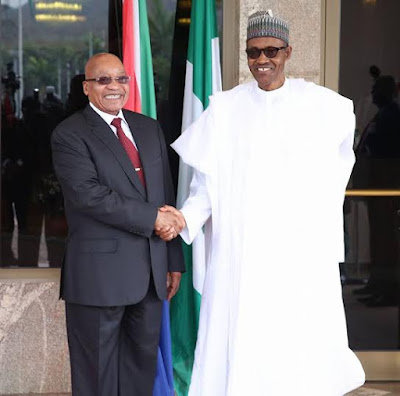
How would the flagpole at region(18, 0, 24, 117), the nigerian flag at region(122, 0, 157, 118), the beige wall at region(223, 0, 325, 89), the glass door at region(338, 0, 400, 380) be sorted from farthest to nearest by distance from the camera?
1. the glass door at region(338, 0, 400, 380)
2. the flagpole at region(18, 0, 24, 117)
3. the beige wall at region(223, 0, 325, 89)
4. the nigerian flag at region(122, 0, 157, 118)

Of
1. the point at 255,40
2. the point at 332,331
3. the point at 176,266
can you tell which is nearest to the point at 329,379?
the point at 332,331

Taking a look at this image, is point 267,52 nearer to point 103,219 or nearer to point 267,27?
point 267,27

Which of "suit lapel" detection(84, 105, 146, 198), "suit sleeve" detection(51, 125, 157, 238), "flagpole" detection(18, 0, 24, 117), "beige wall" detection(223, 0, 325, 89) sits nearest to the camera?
"suit sleeve" detection(51, 125, 157, 238)

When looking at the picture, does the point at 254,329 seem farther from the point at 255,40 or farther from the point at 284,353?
the point at 255,40

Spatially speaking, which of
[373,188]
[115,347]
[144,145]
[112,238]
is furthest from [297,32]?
[115,347]

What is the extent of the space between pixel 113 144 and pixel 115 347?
90cm

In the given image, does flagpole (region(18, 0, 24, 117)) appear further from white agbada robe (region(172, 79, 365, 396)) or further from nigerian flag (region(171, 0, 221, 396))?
white agbada robe (region(172, 79, 365, 396))

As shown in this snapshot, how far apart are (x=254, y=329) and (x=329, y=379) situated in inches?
16.8

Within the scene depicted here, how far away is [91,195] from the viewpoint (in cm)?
408

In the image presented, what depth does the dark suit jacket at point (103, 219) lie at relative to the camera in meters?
4.12

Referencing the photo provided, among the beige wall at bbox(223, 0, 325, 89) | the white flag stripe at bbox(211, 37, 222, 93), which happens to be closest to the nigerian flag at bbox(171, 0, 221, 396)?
A: the white flag stripe at bbox(211, 37, 222, 93)

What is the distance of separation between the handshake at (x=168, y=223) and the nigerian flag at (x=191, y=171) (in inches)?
39.0

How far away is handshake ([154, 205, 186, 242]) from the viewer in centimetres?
420

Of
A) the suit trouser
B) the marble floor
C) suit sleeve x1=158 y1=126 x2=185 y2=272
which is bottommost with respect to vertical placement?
the marble floor
